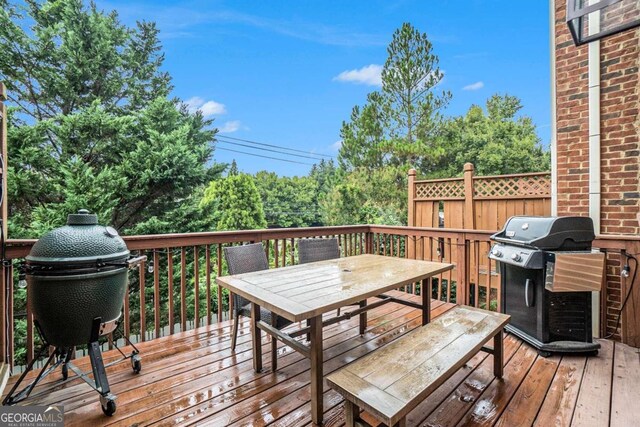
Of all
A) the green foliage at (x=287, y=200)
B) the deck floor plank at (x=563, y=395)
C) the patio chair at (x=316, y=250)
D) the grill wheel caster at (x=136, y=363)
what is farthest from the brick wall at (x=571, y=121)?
the green foliage at (x=287, y=200)

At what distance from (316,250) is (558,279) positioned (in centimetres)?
201

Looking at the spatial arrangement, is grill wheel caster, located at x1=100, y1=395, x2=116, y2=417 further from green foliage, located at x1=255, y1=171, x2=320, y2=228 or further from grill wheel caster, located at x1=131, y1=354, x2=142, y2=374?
green foliage, located at x1=255, y1=171, x2=320, y2=228

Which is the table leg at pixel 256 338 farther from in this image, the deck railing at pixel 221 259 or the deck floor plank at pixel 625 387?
the deck floor plank at pixel 625 387

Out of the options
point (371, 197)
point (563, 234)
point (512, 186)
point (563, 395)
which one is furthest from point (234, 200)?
point (563, 395)

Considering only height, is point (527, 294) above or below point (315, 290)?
below

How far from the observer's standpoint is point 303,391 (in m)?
2.06

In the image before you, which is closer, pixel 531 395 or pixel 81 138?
pixel 531 395

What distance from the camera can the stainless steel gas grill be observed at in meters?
2.37

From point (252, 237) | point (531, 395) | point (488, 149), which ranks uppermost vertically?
point (488, 149)

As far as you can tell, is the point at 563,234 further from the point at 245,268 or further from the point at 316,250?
the point at 245,268

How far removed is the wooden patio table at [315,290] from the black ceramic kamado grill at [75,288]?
71 centimetres

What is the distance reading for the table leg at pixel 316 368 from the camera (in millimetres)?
1753

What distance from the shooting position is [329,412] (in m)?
1.84

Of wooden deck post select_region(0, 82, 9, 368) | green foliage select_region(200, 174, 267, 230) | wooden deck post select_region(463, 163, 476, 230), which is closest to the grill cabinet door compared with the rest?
wooden deck post select_region(0, 82, 9, 368)
